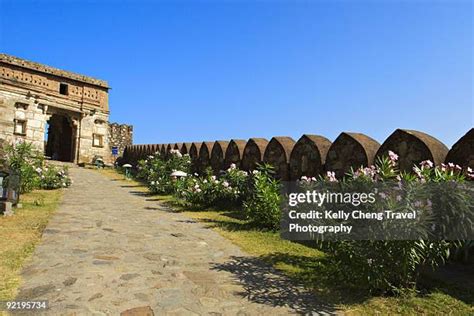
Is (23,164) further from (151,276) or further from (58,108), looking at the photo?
(58,108)

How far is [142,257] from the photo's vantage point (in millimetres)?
4449

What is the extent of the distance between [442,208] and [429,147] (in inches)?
62.9

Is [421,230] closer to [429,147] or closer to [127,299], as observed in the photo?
[429,147]

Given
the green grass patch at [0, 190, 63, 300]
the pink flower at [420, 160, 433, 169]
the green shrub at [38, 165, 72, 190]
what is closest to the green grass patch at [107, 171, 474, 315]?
the pink flower at [420, 160, 433, 169]

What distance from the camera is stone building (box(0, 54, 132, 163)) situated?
75.4 ft

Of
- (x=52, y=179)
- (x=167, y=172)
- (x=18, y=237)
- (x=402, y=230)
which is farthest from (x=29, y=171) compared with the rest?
(x=402, y=230)

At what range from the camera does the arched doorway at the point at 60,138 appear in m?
30.6

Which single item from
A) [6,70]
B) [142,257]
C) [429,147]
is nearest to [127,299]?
[142,257]

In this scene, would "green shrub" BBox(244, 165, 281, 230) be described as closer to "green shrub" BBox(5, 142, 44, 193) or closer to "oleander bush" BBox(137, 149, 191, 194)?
"oleander bush" BBox(137, 149, 191, 194)

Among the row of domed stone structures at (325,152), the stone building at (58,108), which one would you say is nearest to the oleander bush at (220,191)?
the row of domed stone structures at (325,152)

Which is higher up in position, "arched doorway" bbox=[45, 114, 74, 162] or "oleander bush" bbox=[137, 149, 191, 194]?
"arched doorway" bbox=[45, 114, 74, 162]

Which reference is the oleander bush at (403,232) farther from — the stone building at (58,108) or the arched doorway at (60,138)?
the arched doorway at (60,138)

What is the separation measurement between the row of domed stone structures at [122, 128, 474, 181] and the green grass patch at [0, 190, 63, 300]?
448 cm

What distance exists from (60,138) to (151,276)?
103 ft
